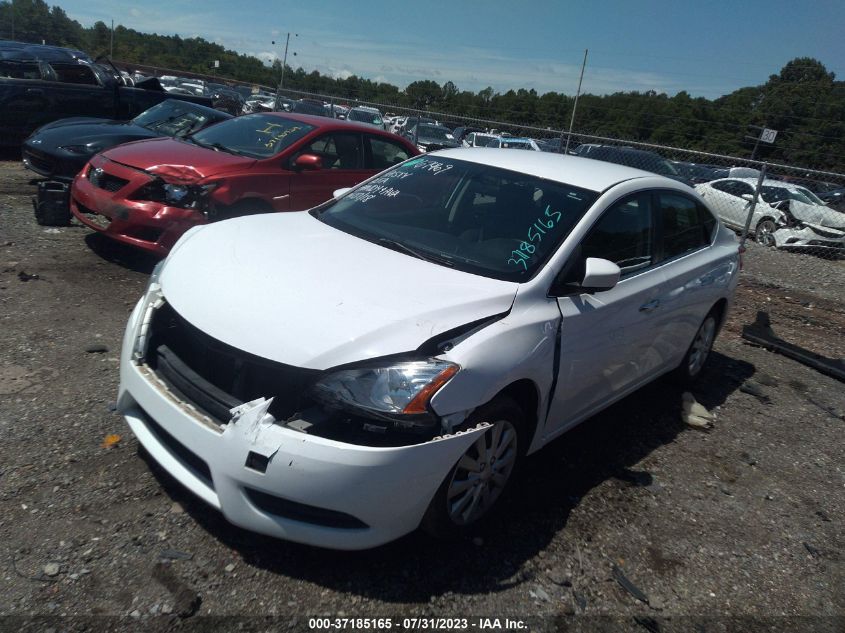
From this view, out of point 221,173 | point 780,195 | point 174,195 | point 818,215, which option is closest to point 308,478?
point 174,195

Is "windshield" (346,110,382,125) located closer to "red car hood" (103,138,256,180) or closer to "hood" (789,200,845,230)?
"hood" (789,200,845,230)

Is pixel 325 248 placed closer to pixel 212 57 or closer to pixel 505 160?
pixel 505 160

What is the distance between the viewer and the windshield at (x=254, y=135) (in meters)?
6.84

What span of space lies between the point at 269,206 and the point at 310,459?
4.61 m

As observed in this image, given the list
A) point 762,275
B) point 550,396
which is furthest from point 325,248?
point 762,275

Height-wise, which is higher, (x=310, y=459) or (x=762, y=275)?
(x=310, y=459)

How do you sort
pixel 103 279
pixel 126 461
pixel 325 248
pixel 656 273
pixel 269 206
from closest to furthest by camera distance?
pixel 126 461 → pixel 325 248 → pixel 656 273 → pixel 103 279 → pixel 269 206

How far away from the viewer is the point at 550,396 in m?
3.35

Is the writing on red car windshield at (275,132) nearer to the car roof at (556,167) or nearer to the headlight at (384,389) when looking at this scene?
the car roof at (556,167)

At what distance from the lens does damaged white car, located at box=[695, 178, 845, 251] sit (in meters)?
14.1

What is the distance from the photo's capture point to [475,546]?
10.1ft

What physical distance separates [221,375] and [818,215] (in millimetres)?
15765

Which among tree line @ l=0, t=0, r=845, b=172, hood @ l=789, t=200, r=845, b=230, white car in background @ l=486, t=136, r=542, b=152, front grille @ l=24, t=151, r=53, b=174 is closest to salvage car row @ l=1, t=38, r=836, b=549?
front grille @ l=24, t=151, r=53, b=174

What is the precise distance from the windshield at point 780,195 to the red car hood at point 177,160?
1372 cm
